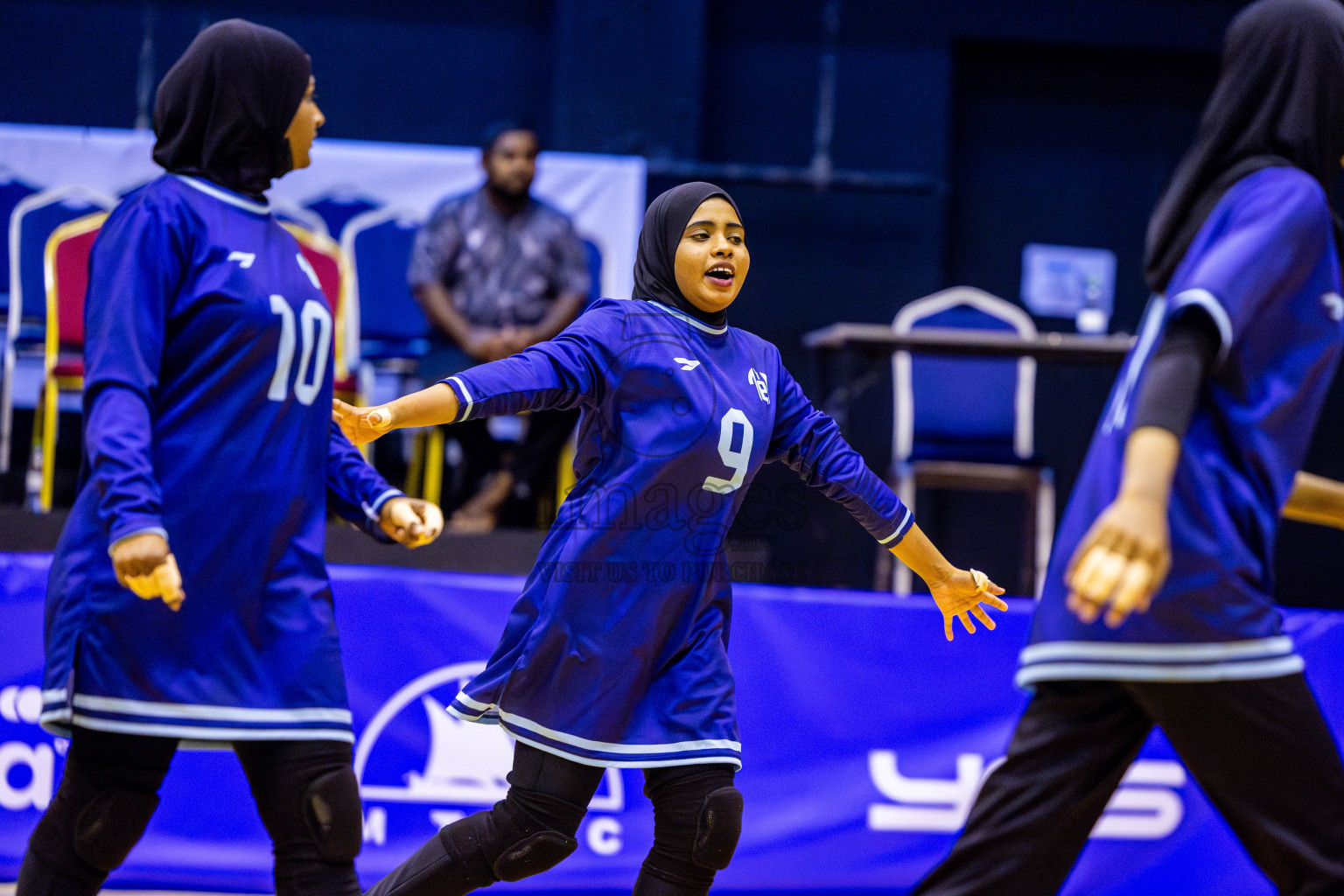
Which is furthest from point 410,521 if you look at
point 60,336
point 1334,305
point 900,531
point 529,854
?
point 60,336

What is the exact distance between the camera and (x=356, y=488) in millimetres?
2250

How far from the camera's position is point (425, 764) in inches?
134

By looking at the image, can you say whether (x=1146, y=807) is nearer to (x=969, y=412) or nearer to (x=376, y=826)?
(x=376, y=826)

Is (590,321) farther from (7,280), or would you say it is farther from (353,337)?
(7,280)

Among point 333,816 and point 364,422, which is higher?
point 364,422

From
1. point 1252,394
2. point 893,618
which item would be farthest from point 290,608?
point 893,618

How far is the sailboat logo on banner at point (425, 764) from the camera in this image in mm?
3379

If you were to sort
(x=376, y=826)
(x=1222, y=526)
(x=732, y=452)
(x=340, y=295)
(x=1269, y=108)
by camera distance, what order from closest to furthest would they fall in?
1. (x=1222, y=526)
2. (x=1269, y=108)
3. (x=732, y=452)
4. (x=376, y=826)
5. (x=340, y=295)

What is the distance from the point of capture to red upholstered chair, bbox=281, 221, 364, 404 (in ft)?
15.8

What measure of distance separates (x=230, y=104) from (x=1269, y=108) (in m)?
1.62

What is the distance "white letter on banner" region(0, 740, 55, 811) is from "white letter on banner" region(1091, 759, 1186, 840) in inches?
108

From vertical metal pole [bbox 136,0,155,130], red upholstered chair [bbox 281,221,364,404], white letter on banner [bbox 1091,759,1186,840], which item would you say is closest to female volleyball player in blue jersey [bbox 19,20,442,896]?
white letter on banner [bbox 1091,759,1186,840]

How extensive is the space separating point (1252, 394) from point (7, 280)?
5.25 m

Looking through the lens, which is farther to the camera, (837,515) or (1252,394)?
(837,515)
